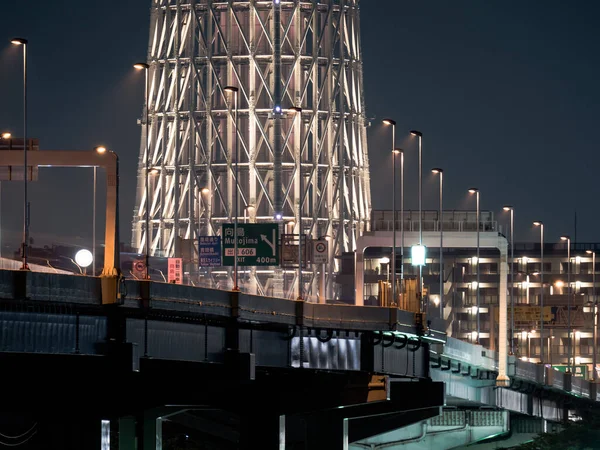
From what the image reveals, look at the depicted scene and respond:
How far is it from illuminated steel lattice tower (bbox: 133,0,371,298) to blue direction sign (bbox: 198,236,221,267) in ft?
128

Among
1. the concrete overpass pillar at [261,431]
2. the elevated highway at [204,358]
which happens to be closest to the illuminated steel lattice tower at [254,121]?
the elevated highway at [204,358]

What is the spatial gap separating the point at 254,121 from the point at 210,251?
46.6 m

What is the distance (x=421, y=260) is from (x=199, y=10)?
82.3m

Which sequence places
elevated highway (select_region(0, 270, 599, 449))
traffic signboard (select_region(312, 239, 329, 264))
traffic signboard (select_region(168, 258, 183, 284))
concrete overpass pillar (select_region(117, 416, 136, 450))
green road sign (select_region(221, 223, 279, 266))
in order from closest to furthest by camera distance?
elevated highway (select_region(0, 270, 599, 449))
concrete overpass pillar (select_region(117, 416, 136, 450))
green road sign (select_region(221, 223, 279, 266))
traffic signboard (select_region(168, 258, 183, 284))
traffic signboard (select_region(312, 239, 329, 264))

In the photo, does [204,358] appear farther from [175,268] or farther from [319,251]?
[319,251]

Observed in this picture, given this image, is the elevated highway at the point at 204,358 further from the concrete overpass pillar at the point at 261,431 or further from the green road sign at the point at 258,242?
the green road sign at the point at 258,242

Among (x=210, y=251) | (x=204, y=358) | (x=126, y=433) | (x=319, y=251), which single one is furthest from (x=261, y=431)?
(x=210, y=251)

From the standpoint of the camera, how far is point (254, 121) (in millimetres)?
181625

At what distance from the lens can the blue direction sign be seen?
13575 cm

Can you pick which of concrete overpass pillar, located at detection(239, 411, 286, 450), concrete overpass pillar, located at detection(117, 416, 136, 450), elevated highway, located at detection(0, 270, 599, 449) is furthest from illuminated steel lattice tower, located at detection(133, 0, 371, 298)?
concrete overpass pillar, located at detection(239, 411, 286, 450)

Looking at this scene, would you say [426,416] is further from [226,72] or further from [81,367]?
[226,72]

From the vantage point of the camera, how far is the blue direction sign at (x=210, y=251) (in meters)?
136

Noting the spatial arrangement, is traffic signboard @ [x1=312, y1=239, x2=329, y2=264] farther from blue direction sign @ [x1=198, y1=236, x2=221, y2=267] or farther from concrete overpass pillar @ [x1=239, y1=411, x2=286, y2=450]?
concrete overpass pillar @ [x1=239, y1=411, x2=286, y2=450]

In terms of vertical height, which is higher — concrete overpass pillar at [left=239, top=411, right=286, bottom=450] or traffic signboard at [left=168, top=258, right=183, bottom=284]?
traffic signboard at [left=168, top=258, right=183, bottom=284]
